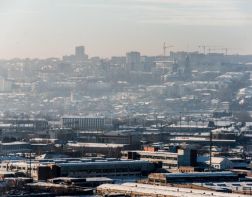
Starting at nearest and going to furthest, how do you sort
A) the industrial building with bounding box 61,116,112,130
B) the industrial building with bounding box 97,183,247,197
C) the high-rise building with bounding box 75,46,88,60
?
the industrial building with bounding box 97,183,247,197, the industrial building with bounding box 61,116,112,130, the high-rise building with bounding box 75,46,88,60

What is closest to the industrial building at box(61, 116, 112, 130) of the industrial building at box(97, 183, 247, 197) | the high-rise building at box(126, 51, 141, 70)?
the industrial building at box(97, 183, 247, 197)

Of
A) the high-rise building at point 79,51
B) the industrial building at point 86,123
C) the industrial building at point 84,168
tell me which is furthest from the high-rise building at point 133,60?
the industrial building at point 84,168

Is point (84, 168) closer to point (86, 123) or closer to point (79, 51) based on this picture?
point (86, 123)

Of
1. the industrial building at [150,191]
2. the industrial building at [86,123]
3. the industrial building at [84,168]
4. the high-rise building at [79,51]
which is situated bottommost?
the industrial building at [150,191]

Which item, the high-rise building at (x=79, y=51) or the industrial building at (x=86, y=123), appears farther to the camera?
the high-rise building at (x=79, y=51)

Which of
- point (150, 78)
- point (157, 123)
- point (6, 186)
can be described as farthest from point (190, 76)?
point (6, 186)

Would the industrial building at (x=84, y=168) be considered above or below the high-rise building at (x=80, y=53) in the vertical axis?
below

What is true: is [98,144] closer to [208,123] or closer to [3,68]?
[208,123]

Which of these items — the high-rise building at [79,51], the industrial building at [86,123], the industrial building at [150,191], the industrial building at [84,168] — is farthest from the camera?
the high-rise building at [79,51]

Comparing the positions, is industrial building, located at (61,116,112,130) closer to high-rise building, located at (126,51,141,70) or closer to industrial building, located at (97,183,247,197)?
industrial building, located at (97,183,247,197)

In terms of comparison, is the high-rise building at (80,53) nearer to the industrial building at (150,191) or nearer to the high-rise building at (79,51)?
the high-rise building at (79,51)

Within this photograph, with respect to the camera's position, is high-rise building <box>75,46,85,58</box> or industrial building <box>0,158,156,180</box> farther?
high-rise building <box>75,46,85,58</box>
